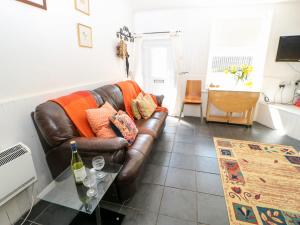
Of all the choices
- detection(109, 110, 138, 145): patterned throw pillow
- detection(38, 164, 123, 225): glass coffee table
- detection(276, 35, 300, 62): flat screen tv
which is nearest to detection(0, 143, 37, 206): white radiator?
detection(38, 164, 123, 225): glass coffee table

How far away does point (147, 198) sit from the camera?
5.27ft

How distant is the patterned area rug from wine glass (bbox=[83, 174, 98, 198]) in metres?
1.15

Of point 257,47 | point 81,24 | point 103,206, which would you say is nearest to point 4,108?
point 103,206

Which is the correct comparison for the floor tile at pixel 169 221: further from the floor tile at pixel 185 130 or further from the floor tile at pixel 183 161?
the floor tile at pixel 185 130

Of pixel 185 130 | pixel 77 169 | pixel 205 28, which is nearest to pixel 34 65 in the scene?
pixel 77 169

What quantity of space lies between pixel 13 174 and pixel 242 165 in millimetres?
2385

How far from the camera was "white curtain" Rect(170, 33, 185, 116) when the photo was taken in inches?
141

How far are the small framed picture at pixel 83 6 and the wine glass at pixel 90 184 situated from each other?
6.48 feet

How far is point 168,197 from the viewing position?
1.62 meters

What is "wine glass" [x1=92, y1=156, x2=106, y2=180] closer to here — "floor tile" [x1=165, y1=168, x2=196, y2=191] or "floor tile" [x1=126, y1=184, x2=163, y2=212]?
"floor tile" [x1=126, y1=184, x2=163, y2=212]

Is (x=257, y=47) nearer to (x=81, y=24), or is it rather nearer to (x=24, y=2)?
(x=81, y=24)

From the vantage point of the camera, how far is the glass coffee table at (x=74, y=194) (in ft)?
3.50

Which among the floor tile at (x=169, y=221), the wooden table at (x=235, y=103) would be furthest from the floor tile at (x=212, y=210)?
the wooden table at (x=235, y=103)

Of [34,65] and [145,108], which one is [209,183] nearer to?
[145,108]
